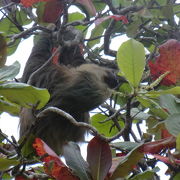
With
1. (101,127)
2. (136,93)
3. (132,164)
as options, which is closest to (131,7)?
(101,127)

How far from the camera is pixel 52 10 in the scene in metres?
2.35

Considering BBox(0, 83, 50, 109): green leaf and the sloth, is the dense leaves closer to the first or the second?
BBox(0, 83, 50, 109): green leaf

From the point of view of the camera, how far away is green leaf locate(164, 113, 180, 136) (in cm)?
136

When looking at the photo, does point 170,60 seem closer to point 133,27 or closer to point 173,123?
point 173,123

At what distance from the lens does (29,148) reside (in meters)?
1.68

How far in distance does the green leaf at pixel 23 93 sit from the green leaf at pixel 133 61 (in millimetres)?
271

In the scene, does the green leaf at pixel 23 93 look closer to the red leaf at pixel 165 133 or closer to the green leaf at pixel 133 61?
the green leaf at pixel 133 61

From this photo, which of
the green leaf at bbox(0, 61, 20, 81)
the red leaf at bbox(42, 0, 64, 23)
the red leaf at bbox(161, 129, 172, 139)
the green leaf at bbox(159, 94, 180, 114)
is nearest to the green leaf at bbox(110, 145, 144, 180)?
the green leaf at bbox(159, 94, 180, 114)

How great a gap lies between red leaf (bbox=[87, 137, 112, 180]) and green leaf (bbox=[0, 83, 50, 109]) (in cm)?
22

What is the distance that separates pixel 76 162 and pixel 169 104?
1.22ft

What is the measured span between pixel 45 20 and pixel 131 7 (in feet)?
1.58

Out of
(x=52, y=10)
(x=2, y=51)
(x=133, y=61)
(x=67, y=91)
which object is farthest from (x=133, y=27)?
(x=133, y=61)

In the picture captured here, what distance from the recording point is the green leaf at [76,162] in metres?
1.34

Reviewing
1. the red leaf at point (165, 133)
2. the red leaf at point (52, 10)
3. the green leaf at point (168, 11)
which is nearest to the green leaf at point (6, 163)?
the red leaf at point (165, 133)
